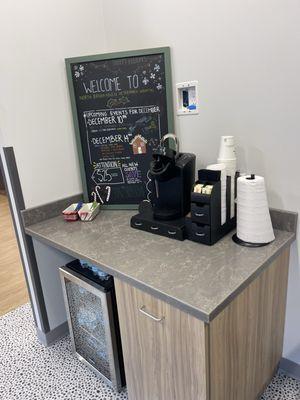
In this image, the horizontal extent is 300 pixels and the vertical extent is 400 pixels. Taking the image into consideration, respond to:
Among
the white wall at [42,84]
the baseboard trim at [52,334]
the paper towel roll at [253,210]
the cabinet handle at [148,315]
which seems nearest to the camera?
the cabinet handle at [148,315]

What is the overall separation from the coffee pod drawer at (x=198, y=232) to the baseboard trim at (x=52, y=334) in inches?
46.5

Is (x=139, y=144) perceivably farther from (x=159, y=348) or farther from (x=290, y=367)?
(x=290, y=367)

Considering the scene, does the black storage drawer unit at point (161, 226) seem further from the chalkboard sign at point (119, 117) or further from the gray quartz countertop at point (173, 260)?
the chalkboard sign at point (119, 117)

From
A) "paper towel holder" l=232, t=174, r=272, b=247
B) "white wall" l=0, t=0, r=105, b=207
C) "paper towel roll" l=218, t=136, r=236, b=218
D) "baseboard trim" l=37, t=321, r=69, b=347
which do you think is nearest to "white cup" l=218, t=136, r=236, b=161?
"paper towel roll" l=218, t=136, r=236, b=218

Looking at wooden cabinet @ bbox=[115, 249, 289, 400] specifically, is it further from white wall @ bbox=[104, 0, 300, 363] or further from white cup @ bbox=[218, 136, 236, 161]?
white cup @ bbox=[218, 136, 236, 161]

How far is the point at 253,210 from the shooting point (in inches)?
51.2

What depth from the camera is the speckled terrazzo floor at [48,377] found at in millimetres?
1640

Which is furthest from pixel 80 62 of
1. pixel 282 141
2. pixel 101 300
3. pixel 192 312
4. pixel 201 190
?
pixel 192 312

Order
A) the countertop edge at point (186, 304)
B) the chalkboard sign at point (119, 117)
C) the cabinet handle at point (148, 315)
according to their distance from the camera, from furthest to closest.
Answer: the chalkboard sign at point (119, 117) → the cabinet handle at point (148, 315) → the countertop edge at point (186, 304)

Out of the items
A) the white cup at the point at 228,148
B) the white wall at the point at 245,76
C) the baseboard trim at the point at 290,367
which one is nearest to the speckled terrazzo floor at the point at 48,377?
the baseboard trim at the point at 290,367

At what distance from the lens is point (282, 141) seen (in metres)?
1.37

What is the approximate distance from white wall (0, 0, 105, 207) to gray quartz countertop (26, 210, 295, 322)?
35cm

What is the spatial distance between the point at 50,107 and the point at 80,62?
0.99 feet

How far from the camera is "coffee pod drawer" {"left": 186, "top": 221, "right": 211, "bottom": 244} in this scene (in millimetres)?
1350
